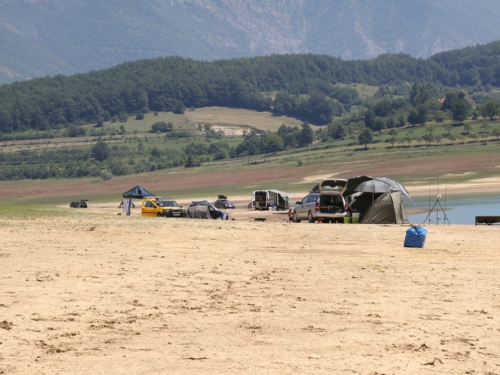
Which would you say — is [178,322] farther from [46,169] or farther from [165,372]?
[46,169]

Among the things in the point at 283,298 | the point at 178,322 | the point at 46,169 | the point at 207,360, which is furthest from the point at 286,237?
the point at 46,169

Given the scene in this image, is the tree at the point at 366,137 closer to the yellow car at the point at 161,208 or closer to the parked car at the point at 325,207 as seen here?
the yellow car at the point at 161,208

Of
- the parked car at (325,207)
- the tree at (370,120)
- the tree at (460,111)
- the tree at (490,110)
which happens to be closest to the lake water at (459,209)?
the parked car at (325,207)

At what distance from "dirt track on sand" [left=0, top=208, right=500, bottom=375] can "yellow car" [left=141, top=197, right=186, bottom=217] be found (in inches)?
936

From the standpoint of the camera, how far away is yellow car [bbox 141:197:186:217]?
4591cm

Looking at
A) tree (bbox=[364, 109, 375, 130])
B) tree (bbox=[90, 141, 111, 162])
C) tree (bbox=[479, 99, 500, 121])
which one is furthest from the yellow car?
tree (bbox=[90, 141, 111, 162])

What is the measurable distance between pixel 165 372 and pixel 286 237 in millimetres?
17177

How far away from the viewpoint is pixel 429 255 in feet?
68.4

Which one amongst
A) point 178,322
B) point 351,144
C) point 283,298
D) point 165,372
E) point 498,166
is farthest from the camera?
point 351,144

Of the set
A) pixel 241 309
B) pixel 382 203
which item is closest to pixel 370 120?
pixel 382 203

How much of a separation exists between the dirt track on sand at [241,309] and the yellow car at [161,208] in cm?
2378

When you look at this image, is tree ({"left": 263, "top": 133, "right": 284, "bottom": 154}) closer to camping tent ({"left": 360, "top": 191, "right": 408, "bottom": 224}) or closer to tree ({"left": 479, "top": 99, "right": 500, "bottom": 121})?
tree ({"left": 479, "top": 99, "right": 500, "bottom": 121})

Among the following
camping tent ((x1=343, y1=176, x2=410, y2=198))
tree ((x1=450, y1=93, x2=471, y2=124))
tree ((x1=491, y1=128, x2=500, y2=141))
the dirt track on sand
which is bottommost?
the dirt track on sand

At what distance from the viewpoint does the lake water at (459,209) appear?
44.8m
